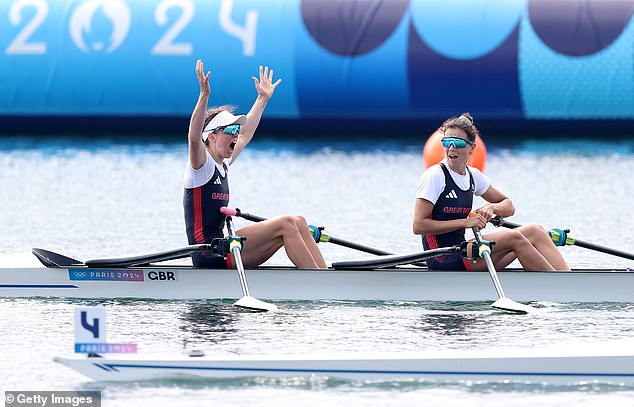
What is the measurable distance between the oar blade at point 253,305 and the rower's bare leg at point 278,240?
0.58 meters

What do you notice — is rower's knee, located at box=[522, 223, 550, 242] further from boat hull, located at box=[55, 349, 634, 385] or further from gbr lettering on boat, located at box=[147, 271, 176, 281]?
gbr lettering on boat, located at box=[147, 271, 176, 281]

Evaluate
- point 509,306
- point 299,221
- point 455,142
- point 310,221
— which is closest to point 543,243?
point 509,306

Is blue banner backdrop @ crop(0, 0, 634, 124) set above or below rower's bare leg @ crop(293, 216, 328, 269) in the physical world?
above

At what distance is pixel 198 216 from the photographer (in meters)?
11.2

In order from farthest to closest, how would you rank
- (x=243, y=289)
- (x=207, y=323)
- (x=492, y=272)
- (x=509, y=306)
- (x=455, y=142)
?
(x=455, y=142), (x=243, y=289), (x=492, y=272), (x=509, y=306), (x=207, y=323)

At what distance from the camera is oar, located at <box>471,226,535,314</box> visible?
34.6 ft

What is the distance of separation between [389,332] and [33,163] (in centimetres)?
1352

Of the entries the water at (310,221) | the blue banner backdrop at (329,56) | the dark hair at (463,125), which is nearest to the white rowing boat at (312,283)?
the water at (310,221)

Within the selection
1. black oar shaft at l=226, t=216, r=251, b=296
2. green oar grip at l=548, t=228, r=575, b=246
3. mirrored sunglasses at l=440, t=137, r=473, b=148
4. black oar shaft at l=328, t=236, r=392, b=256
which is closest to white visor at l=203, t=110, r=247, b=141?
black oar shaft at l=226, t=216, r=251, b=296

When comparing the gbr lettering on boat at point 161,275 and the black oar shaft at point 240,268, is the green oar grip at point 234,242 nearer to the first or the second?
the black oar shaft at point 240,268

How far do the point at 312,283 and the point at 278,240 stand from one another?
477 millimetres

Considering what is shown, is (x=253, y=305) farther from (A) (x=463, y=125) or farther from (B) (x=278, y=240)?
(A) (x=463, y=125)

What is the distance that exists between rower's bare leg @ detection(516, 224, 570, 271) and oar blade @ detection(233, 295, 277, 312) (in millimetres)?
2128

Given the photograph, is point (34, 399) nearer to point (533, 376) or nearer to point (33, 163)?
point (533, 376)
